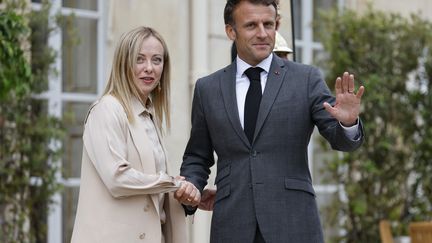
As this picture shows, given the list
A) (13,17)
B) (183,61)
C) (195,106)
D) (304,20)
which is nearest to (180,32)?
(183,61)

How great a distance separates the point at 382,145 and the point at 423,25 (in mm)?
1295

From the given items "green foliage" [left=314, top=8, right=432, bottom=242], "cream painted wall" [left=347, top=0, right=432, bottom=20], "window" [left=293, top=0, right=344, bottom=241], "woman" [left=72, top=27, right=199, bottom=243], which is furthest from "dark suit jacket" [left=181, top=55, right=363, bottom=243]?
"cream painted wall" [left=347, top=0, right=432, bottom=20]

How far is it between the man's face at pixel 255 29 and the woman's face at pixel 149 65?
13.7 inches

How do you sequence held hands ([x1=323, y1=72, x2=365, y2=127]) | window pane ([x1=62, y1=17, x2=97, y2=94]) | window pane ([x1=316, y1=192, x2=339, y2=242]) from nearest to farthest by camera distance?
held hands ([x1=323, y1=72, x2=365, y2=127]) → window pane ([x1=62, y1=17, x2=97, y2=94]) → window pane ([x1=316, y1=192, x2=339, y2=242])

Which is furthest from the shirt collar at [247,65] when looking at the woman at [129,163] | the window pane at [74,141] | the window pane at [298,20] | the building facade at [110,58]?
the window pane at [298,20]

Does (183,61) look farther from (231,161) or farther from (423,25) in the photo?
(231,161)

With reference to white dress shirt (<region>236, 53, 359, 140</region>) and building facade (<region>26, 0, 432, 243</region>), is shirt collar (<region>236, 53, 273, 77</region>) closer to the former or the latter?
white dress shirt (<region>236, 53, 359, 140</region>)

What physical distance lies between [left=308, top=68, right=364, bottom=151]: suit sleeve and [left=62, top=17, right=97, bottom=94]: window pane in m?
4.52

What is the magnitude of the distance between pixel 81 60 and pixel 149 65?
458cm

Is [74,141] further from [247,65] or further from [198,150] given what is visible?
[247,65]

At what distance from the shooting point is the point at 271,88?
4004mm

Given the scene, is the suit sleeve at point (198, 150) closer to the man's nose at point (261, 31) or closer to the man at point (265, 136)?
the man at point (265, 136)

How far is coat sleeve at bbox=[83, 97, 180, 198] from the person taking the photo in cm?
387

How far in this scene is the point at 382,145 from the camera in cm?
948
